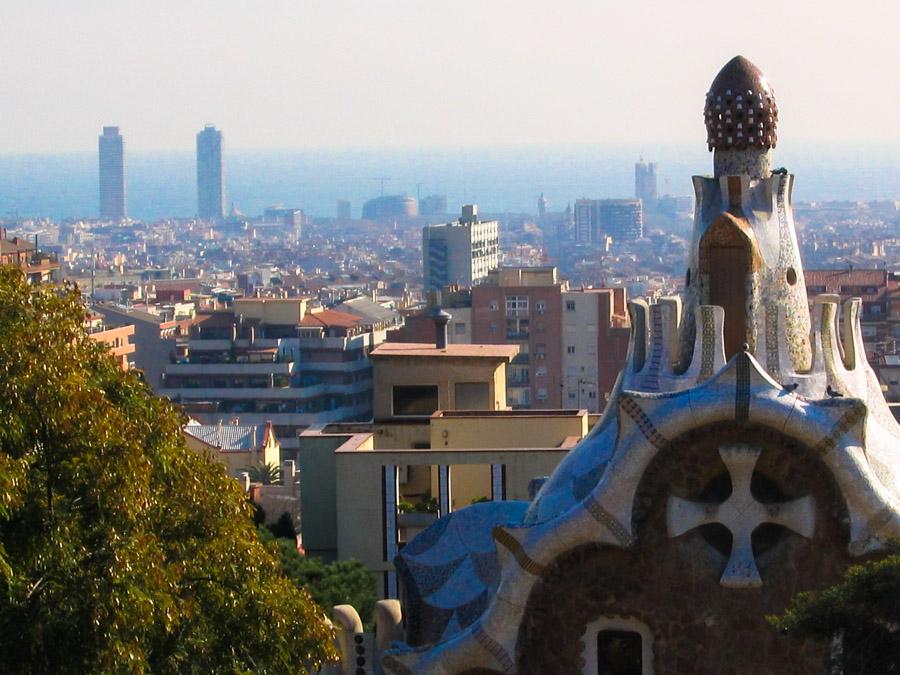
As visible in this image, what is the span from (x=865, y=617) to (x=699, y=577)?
2.70 metres

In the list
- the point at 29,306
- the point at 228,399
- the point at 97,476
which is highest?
the point at 29,306

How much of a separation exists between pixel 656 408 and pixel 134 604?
3795 millimetres

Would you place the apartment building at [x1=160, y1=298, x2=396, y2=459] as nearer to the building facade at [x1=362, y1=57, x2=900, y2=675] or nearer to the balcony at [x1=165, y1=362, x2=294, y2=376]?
the balcony at [x1=165, y1=362, x2=294, y2=376]

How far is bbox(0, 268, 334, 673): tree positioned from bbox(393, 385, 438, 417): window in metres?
17.5

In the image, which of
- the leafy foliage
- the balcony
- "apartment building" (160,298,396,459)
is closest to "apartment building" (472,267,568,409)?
"apartment building" (160,298,396,459)

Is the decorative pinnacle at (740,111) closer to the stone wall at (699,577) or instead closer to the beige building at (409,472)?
the stone wall at (699,577)

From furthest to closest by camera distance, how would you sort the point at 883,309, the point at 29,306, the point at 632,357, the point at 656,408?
the point at 883,309 → the point at 632,357 → the point at 656,408 → the point at 29,306

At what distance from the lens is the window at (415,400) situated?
110 ft

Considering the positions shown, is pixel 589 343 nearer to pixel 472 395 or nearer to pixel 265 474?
pixel 265 474

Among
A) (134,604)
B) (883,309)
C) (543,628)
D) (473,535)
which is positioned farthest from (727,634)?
(883,309)

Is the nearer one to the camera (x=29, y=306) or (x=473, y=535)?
(x=29, y=306)

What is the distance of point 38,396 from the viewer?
1462 centimetres

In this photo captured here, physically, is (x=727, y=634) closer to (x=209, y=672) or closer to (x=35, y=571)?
(x=209, y=672)

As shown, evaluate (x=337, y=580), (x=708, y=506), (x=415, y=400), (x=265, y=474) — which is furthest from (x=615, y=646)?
(x=265, y=474)
